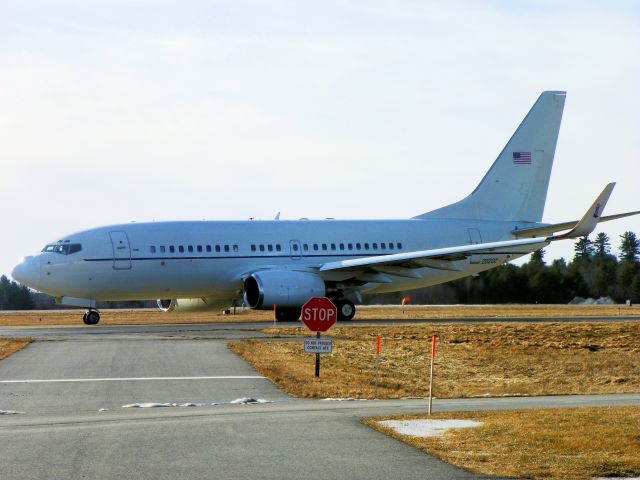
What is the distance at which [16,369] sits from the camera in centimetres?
2578

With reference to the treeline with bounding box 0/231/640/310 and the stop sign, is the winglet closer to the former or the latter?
the stop sign

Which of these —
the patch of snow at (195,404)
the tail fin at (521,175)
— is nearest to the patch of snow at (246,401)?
the patch of snow at (195,404)

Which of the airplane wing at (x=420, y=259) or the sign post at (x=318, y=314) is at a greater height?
the airplane wing at (x=420, y=259)

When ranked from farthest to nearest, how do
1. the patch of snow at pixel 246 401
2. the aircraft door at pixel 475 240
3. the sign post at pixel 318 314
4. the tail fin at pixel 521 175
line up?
the tail fin at pixel 521 175
the aircraft door at pixel 475 240
the sign post at pixel 318 314
the patch of snow at pixel 246 401

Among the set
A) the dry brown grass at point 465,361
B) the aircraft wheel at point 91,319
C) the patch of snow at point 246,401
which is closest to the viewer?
the patch of snow at point 246,401

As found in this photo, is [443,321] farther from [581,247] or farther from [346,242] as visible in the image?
[581,247]

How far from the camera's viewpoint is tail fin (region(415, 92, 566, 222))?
51.1 m

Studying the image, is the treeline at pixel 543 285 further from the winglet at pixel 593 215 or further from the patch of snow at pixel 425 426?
the patch of snow at pixel 425 426

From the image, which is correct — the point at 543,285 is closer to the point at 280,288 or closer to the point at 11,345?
the point at 280,288

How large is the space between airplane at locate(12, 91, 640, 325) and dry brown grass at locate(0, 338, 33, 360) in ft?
26.0

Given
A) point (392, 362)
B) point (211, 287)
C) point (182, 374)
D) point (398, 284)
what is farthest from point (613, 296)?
point (182, 374)

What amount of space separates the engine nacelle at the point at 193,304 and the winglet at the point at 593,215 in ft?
46.6

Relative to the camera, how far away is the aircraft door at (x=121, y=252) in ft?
141

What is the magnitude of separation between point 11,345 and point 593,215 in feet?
69.9
